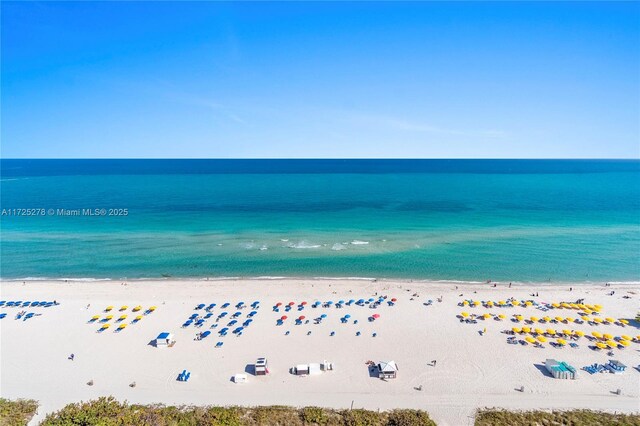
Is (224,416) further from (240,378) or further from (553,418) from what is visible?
(553,418)

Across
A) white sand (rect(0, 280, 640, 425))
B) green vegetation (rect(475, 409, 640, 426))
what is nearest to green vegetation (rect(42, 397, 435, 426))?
white sand (rect(0, 280, 640, 425))

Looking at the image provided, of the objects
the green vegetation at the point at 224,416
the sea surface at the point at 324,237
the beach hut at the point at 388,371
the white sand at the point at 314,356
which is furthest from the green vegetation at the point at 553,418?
the sea surface at the point at 324,237

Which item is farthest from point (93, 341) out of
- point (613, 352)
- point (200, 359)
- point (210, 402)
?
point (613, 352)

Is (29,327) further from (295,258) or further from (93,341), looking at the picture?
(295,258)

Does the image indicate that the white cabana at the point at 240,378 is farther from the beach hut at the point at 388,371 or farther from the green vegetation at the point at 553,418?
the green vegetation at the point at 553,418

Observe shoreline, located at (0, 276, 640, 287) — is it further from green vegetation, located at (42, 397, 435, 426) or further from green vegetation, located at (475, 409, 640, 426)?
green vegetation, located at (42, 397, 435, 426)

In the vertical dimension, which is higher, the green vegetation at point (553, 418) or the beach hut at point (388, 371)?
the beach hut at point (388, 371)
